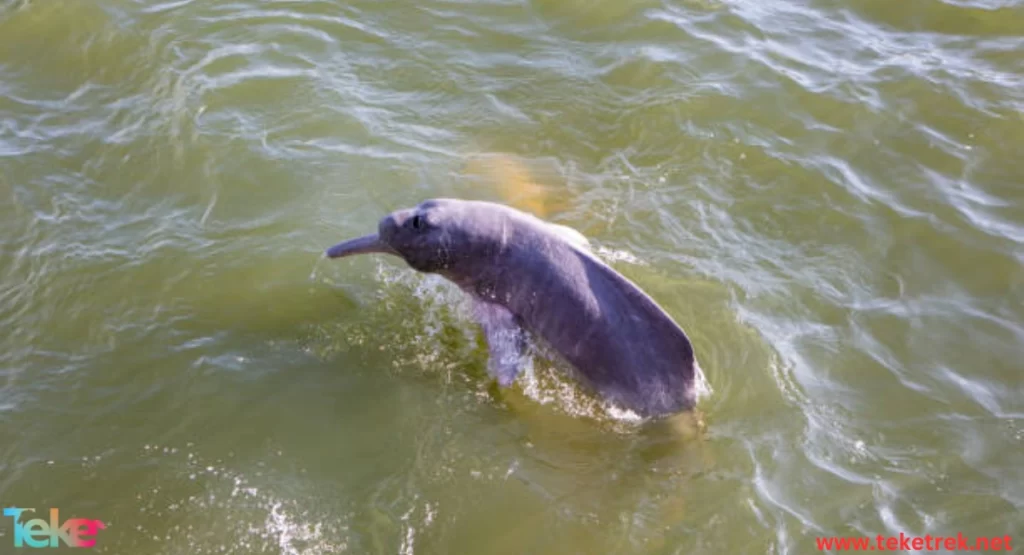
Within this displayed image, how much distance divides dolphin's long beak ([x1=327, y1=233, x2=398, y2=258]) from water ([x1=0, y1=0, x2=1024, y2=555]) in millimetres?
486

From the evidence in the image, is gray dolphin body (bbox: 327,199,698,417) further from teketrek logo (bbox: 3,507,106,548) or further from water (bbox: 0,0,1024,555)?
teketrek logo (bbox: 3,507,106,548)

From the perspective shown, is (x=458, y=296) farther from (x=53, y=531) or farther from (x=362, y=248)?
(x=53, y=531)

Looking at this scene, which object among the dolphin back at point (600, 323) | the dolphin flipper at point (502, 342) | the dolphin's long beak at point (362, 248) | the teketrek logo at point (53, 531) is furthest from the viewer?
the dolphin's long beak at point (362, 248)

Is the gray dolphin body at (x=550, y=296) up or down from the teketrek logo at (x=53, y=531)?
up

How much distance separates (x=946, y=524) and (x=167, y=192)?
700cm

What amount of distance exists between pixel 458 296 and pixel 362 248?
0.91 metres

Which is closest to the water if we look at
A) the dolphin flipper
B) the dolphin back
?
the dolphin flipper

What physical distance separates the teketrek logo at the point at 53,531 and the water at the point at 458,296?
8 cm

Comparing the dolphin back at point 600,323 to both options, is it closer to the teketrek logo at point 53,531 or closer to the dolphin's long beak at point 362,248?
the dolphin's long beak at point 362,248

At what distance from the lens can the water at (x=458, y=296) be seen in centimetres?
583

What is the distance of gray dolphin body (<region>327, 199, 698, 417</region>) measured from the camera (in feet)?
20.1

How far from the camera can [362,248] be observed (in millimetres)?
6977

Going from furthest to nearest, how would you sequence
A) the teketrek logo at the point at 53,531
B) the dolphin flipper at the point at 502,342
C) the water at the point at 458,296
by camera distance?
the dolphin flipper at the point at 502,342 → the water at the point at 458,296 → the teketrek logo at the point at 53,531

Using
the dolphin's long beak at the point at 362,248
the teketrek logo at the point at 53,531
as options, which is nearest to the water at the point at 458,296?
the teketrek logo at the point at 53,531
